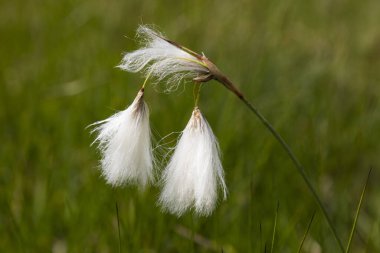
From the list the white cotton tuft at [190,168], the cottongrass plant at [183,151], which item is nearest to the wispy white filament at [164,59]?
the cottongrass plant at [183,151]

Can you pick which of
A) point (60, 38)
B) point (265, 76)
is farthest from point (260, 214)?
point (60, 38)

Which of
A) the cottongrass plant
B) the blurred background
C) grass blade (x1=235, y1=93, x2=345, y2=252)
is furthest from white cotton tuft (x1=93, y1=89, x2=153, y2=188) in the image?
grass blade (x1=235, y1=93, x2=345, y2=252)

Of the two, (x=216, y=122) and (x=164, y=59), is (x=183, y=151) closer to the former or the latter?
(x=164, y=59)

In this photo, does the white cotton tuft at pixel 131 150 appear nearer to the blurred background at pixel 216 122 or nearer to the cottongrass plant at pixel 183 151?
the cottongrass plant at pixel 183 151

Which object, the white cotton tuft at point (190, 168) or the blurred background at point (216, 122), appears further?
the blurred background at point (216, 122)

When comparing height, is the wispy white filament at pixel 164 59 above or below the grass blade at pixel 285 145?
above

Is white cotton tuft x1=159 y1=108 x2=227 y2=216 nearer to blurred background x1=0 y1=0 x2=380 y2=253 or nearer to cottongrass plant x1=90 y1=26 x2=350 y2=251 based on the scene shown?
cottongrass plant x1=90 y1=26 x2=350 y2=251

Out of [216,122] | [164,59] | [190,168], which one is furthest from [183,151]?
[216,122]
